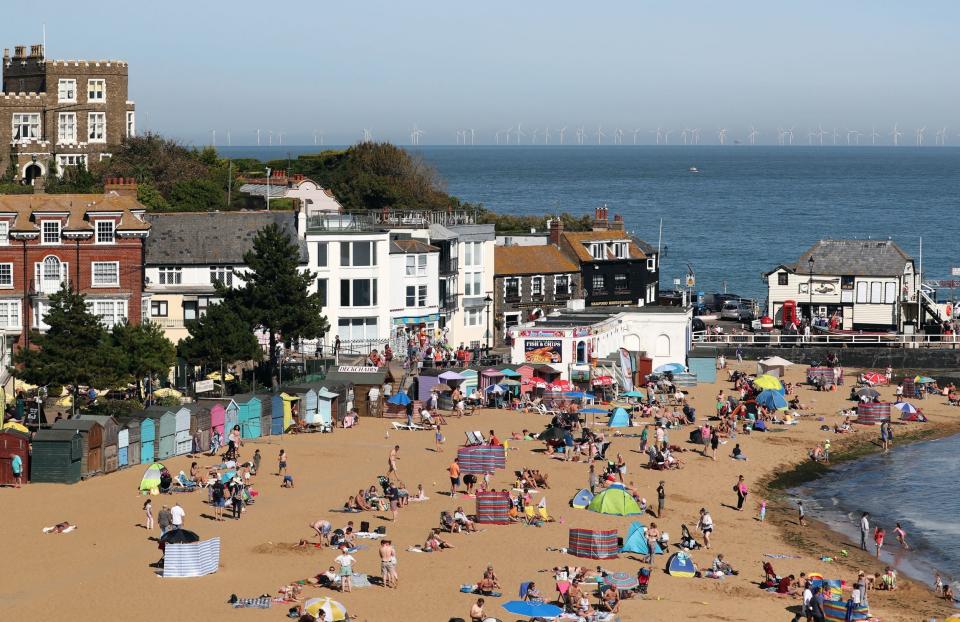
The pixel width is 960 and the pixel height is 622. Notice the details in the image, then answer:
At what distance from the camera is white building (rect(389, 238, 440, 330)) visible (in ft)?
246

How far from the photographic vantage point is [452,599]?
36.4m

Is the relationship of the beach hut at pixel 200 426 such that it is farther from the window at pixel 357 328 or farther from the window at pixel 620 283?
the window at pixel 620 283

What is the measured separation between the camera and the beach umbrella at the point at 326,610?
33250 millimetres

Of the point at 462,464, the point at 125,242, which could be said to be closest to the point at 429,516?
the point at 462,464

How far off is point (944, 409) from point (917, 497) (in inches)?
712

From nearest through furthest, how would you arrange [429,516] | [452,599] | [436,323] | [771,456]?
[452,599]
[429,516]
[771,456]
[436,323]

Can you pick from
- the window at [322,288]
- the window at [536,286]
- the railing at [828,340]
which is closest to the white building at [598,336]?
the window at [536,286]

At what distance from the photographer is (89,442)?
46.1 metres

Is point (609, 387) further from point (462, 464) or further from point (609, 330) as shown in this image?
point (462, 464)

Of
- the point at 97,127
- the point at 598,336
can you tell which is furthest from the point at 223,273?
the point at 97,127

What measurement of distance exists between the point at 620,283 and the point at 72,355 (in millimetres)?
43717

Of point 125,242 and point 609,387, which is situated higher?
point 125,242

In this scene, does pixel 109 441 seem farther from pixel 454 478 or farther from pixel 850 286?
pixel 850 286

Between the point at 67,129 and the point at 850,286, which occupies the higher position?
the point at 67,129
